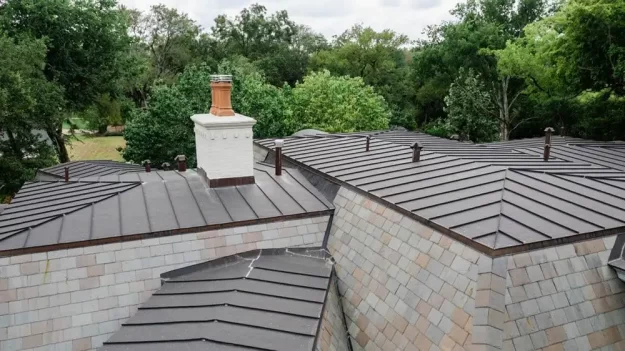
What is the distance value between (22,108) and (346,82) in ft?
61.6

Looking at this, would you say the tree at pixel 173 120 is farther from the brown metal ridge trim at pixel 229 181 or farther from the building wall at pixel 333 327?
the building wall at pixel 333 327

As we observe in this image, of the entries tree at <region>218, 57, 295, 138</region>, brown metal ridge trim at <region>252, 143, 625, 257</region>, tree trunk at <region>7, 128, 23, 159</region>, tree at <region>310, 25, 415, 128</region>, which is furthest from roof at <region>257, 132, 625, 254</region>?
tree at <region>310, 25, 415, 128</region>

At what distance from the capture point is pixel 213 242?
8.95m

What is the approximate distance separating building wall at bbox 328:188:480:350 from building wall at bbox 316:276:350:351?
0.50 feet

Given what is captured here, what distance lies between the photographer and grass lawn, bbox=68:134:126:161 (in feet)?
139

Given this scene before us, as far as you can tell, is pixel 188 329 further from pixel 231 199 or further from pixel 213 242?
pixel 231 199

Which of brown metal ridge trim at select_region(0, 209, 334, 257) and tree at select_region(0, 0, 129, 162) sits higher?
tree at select_region(0, 0, 129, 162)

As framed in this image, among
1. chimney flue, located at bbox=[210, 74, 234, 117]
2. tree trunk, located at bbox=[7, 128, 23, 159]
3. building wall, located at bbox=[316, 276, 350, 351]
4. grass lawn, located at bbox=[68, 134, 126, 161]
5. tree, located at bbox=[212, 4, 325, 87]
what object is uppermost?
tree, located at bbox=[212, 4, 325, 87]

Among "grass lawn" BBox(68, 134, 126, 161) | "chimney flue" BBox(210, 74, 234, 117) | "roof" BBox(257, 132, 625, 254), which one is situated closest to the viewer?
"roof" BBox(257, 132, 625, 254)

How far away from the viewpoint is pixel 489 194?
8438 millimetres

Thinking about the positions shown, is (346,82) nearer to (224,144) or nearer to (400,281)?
(224,144)

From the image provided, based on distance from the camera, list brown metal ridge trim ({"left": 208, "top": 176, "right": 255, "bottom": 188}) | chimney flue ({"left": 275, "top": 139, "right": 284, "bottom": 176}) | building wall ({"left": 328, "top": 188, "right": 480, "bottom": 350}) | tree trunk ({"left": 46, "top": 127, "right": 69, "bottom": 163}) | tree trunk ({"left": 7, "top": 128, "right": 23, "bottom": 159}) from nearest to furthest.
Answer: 1. building wall ({"left": 328, "top": 188, "right": 480, "bottom": 350})
2. brown metal ridge trim ({"left": 208, "top": 176, "right": 255, "bottom": 188})
3. chimney flue ({"left": 275, "top": 139, "right": 284, "bottom": 176})
4. tree trunk ({"left": 7, "top": 128, "right": 23, "bottom": 159})
5. tree trunk ({"left": 46, "top": 127, "right": 69, "bottom": 163})

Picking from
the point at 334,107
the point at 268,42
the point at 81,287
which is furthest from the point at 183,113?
the point at 268,42

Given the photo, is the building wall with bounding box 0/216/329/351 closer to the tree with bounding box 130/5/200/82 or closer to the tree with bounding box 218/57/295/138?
the tree with bounding box 218/57/295/138
